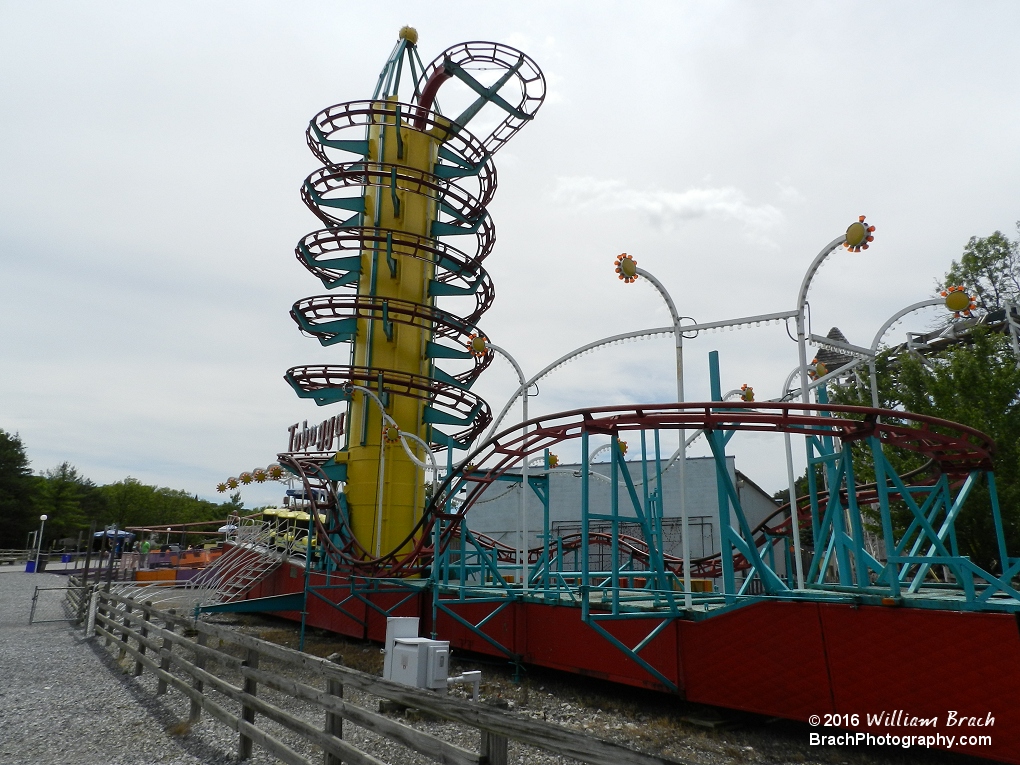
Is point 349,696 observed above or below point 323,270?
below

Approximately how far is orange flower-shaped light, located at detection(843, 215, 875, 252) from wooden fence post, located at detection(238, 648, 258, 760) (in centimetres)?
927

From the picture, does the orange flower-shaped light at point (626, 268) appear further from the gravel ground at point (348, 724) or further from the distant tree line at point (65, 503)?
the distant tree line at point (65, 503)

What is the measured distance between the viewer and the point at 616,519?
32.2ft

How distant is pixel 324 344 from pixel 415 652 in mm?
17552

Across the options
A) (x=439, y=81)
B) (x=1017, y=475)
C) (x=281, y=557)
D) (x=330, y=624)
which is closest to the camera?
(x=1017, y=475)

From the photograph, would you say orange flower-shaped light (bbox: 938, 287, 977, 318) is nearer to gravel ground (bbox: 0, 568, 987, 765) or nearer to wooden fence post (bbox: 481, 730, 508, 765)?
gravel ground (bbox: 0, 568, 987, 765)

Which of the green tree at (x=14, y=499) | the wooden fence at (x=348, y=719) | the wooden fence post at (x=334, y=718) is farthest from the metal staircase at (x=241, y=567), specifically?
the green tree at (x=14, y=499)

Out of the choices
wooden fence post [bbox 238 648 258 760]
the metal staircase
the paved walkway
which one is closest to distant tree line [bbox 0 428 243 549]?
the metal staircase

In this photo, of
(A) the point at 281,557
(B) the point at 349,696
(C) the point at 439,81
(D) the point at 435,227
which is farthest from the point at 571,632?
(C) the point at 439,81

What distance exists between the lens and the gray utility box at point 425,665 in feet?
29.1

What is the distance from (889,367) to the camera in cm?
2228

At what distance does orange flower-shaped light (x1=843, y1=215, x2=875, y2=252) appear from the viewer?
30.1 ft

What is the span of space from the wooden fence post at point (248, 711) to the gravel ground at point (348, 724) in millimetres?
122

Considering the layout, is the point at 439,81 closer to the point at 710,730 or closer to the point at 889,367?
the point at 889,367
